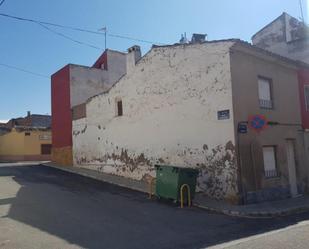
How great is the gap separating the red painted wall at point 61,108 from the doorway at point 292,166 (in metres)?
13.8

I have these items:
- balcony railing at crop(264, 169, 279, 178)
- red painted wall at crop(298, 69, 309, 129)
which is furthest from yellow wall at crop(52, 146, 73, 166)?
red painted wall at crop(298, 69, 309, 129)

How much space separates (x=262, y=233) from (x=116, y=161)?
11962mm

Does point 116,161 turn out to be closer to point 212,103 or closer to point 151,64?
point 151,64

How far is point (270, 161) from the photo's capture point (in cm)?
1620

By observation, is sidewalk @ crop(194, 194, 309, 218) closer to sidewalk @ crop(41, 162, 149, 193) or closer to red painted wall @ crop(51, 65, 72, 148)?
sidewalk @ crop(41, 162, 149, 193)

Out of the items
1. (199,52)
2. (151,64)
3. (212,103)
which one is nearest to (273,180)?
(212,103)

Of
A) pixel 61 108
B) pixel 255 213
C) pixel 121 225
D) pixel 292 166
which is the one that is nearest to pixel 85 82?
pixel 61 108

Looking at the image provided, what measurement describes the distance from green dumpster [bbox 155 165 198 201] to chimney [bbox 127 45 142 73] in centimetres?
674

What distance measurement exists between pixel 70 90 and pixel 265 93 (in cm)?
1379

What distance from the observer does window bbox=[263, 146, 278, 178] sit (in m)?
15.9

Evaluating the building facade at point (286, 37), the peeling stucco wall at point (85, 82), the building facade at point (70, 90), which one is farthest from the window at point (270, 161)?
the peeling stucco wall at point (85, 82)

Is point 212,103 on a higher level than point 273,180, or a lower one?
higher

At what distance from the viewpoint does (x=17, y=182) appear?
1794 centimetres

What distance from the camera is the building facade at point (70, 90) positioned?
26.1 m
